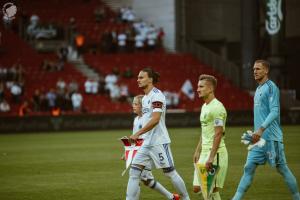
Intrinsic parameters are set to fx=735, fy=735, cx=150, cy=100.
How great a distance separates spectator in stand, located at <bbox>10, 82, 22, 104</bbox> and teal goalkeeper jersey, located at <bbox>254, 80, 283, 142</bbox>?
28206 mm

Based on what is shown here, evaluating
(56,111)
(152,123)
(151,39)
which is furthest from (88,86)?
(152,123)

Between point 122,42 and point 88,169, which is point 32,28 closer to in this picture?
point 122,42

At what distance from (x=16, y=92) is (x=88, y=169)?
20.4 m

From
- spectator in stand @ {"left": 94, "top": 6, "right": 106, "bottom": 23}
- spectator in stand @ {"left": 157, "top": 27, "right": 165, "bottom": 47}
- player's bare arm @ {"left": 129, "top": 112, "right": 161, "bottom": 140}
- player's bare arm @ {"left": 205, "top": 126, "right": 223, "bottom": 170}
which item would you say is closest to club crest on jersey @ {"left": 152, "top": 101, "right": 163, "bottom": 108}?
player's bare arm @ {"left": 129, "top": 112, "right": 161, "bottom": 140}

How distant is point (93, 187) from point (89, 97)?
25.8 meters

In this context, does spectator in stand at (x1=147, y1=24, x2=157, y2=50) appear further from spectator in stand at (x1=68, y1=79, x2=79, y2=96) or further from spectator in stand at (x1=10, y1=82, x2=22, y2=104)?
spectator in stand at (x1=10, y1=82, x2=22, y2=104)

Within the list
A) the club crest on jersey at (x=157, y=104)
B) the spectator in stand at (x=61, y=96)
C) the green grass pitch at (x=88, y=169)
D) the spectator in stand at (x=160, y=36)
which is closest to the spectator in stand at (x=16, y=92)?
the spectator in stand at (x=61, y=96)

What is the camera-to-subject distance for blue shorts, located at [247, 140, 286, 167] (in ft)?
35.7

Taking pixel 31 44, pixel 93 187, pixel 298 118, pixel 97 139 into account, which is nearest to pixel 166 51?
pixel 31 44

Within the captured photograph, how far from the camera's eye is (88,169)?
1831 cm

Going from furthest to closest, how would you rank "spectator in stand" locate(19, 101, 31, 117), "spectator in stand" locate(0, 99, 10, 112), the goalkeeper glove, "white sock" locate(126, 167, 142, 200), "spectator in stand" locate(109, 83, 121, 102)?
"spectator in stand" locate(109, 83, 121, 102), "spectator in stand" locate(0, 99, 10, 112), "spectator in stand" locate(19, 101, 31, 117), "white sock" locate(126, 167, 142, 200), the goalkeeper glove

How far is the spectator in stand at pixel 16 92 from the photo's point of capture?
124 ft

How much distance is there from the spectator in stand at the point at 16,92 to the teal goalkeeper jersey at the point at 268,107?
92.5ft

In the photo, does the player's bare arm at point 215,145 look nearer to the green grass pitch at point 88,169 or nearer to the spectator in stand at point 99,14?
the green grass pitch at point 88,169
